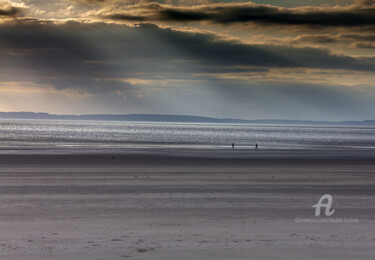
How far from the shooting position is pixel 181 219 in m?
14.6

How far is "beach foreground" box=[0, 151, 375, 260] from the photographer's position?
1091 cm

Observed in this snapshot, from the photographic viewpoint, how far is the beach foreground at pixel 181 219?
429 inches

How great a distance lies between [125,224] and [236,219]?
322cm
